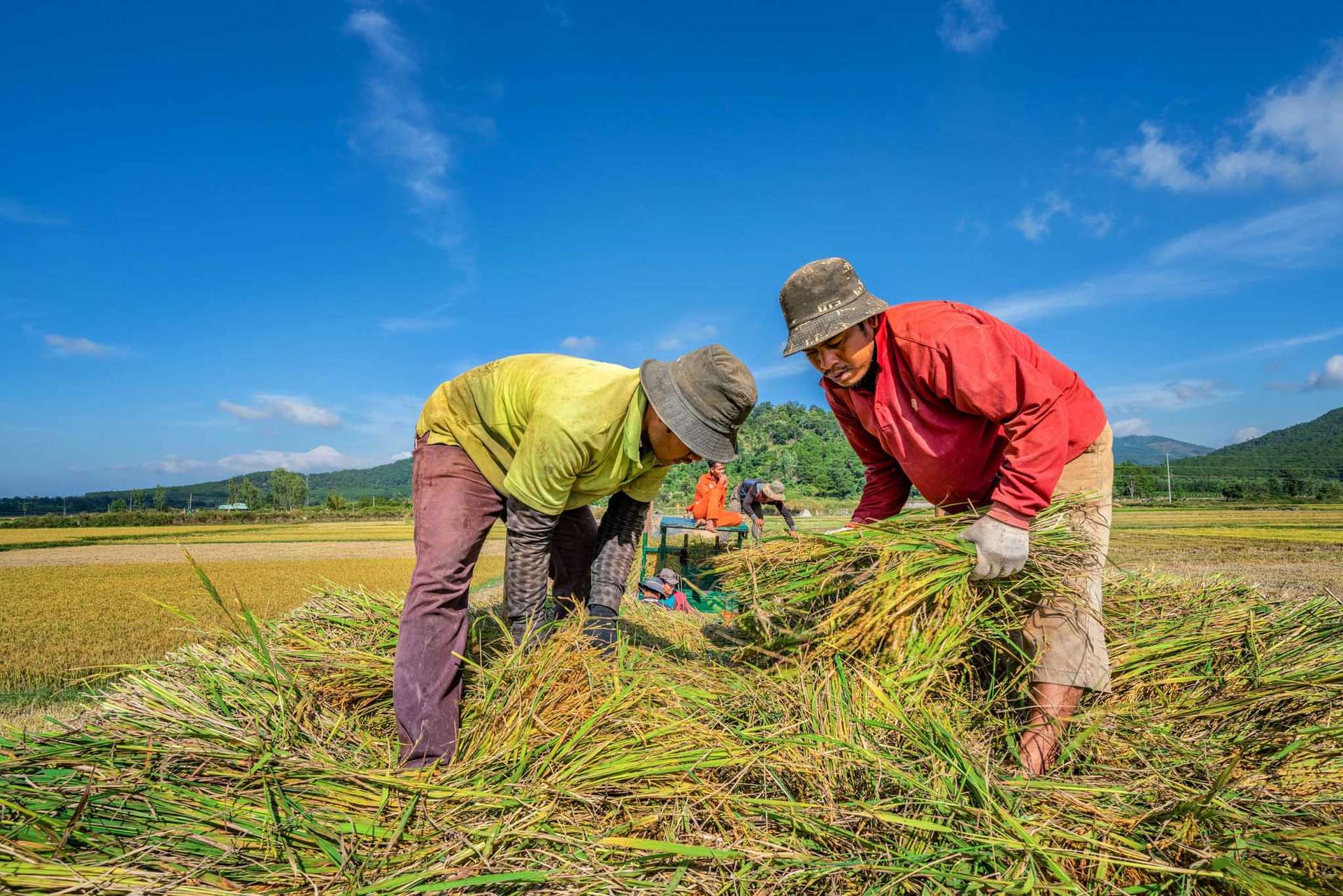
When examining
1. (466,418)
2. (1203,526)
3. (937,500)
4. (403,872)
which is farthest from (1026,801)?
(1203,526)

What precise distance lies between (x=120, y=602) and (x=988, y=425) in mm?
10505

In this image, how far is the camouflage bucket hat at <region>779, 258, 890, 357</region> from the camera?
2.19 metres

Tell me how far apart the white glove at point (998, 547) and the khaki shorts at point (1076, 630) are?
0.30 meters

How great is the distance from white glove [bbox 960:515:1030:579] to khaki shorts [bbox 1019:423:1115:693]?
0.98 feet

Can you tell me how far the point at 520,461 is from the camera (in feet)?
7.29

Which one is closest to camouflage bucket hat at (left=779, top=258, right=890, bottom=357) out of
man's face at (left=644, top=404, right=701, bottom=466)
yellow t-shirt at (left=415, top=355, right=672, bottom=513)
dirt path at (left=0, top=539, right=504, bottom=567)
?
man's face at (left=644, top=404, right=701, bottom=466)

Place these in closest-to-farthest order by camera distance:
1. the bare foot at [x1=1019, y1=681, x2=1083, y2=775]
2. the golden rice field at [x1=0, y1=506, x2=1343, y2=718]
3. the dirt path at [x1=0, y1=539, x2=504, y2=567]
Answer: the bare foot at [x1=1019, y1=681, x2=1083, y2=775], the golden rice field at [x1=0, y1=506, x2=1343, y2=718], the dirt path at [x1=0, y1=539, x2=504, y2=567]

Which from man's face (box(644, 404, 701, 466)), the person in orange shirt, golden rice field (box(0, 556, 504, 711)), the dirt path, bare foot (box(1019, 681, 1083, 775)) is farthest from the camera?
the dirt path

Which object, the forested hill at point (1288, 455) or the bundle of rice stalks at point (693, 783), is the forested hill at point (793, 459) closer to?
the bundle of rice stalks at point (693, 783)

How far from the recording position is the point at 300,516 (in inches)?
1839

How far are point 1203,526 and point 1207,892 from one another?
26.7m

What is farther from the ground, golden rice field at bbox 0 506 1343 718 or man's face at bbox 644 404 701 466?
man's face at bbox 644 404 701 466

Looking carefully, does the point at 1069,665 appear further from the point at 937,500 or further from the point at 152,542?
the point at 152,542

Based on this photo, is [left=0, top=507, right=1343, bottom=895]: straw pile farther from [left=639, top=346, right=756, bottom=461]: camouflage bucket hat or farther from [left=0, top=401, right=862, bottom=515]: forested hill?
[left=0, top=401, right=862, bottom=515]: forested hill
